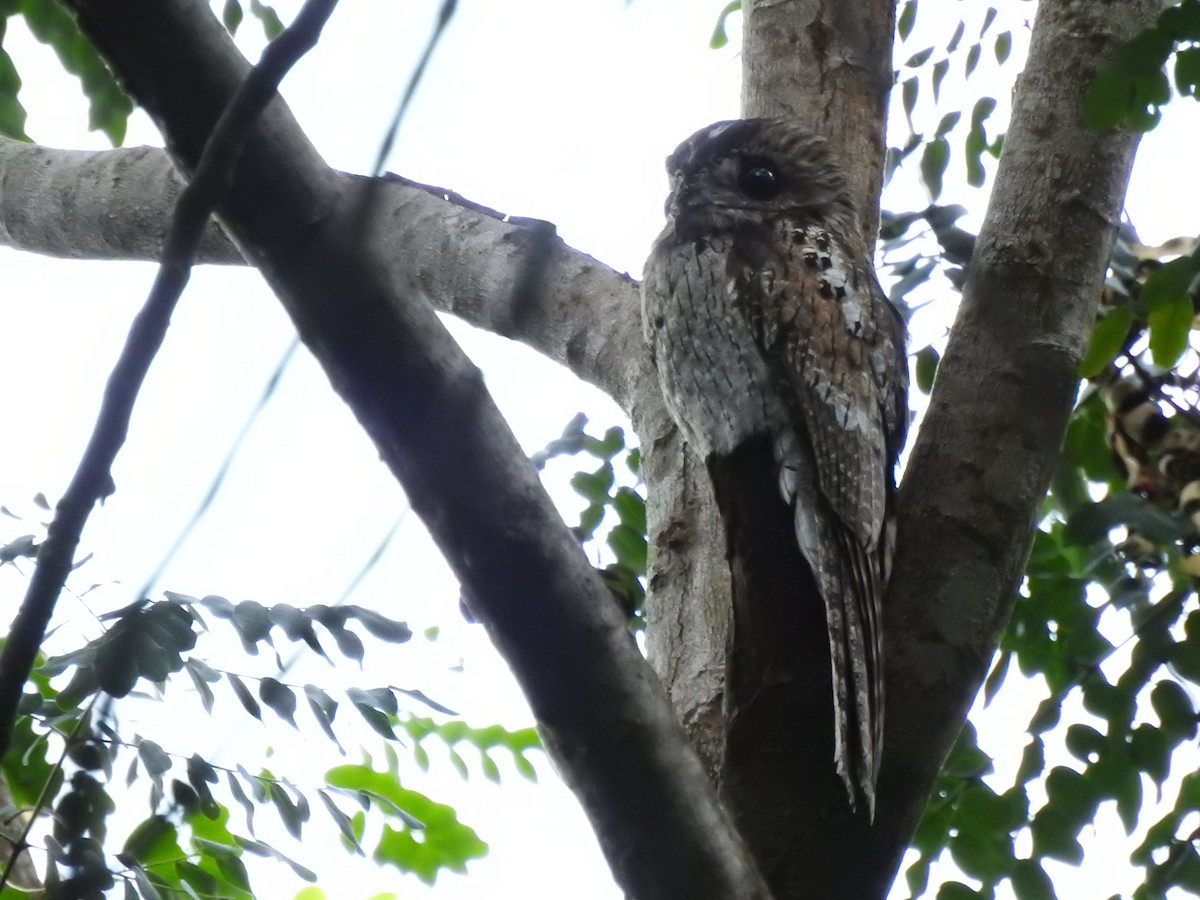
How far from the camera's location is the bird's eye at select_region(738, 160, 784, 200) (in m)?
1.73

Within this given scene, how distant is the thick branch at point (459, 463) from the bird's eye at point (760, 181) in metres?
0.98

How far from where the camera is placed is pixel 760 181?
1738 mm

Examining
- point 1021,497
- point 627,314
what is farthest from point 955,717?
point 627,314

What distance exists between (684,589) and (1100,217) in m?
0.65

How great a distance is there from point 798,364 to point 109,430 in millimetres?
918

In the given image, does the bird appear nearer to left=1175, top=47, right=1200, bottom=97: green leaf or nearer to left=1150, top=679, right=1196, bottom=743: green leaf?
left=1150, top=679, right=1196, bottom=743: green leaf

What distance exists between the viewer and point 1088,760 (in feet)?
4.44

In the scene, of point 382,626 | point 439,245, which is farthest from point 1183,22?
point 439,245

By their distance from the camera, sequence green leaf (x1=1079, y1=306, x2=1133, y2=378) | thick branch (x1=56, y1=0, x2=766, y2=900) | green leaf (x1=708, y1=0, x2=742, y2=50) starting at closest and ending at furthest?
thick branch (x1=56, y1=0, x2=766, y2=900)
green leaf (x1=1079, y1=306, x2=1133, y2=378)
green leaf (x1=708, y1=0, x2=742, y2=50)

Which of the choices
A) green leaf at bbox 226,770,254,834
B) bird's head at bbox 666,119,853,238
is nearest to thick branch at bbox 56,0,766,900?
green leaf at bbox 226,770,254,834

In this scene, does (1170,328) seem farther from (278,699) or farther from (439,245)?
(439,245)

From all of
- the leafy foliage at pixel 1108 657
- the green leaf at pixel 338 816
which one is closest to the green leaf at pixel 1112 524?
the leafy foliage at pixel 1108 657

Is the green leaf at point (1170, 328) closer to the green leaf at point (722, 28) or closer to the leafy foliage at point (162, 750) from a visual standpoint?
the leafy foliage at point (162, 750)

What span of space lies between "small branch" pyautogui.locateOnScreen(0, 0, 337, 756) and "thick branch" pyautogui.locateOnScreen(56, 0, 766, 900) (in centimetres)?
11
